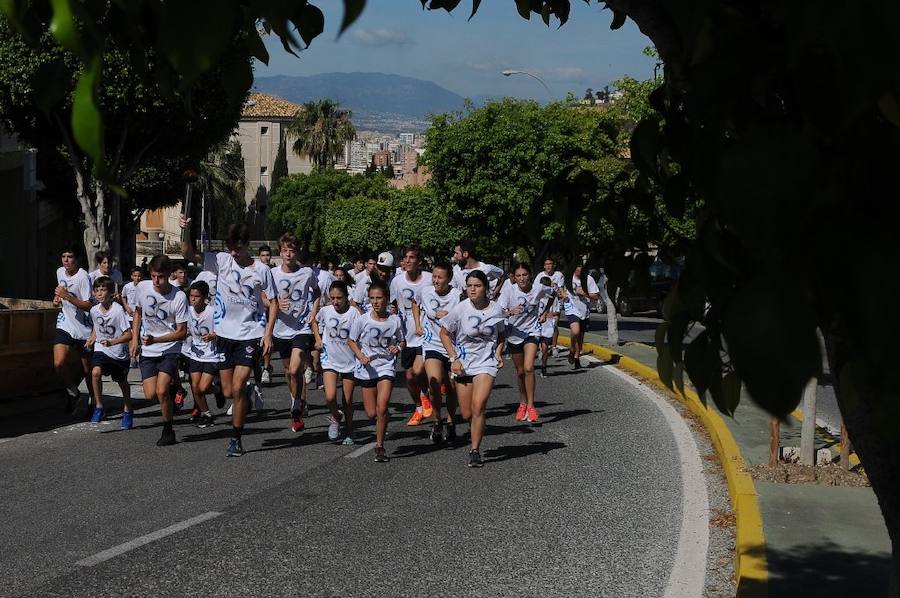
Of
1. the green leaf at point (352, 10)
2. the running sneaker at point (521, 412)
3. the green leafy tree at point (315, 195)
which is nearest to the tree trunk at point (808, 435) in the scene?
the running sneaker at point (521, 412)

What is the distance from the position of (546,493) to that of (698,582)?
8.60ft

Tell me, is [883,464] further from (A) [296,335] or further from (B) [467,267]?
(B) [467,267]

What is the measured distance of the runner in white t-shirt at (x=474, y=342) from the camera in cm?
1120

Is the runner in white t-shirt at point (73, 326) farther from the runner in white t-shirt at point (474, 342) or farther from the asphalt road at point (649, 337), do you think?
the asphalt road at point (649, 337)

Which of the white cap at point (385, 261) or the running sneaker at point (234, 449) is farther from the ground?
the white cap at point (385, 261)

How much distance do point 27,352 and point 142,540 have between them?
269 inches

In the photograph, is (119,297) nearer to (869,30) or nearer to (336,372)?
(336,372)

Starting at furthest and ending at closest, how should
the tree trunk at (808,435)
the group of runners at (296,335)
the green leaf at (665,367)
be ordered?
the group of runners at (296,335) → the tree trunk at (808,435) → the green leaf at (665,367)

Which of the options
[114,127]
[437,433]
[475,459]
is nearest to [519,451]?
[437,433]

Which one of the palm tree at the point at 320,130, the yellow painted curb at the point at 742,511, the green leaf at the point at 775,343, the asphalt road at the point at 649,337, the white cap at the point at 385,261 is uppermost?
the palm tree at the point at 320,130

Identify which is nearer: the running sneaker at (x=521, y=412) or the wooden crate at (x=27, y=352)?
the wooden crate at (x=27, y=352)

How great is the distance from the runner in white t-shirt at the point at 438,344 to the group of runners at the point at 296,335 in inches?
0.7

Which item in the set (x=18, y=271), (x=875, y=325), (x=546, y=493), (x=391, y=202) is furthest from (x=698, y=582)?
(x=391, y=202)

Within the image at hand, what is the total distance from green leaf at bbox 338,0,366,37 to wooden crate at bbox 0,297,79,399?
1305cm
